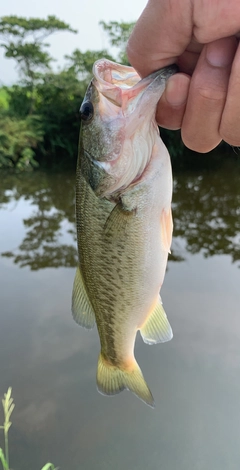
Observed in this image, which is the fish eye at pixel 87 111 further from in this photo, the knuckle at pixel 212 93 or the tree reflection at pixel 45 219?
the tree reflection at pixel 45 219

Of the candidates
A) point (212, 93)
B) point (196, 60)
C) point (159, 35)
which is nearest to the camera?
point (159, 35)

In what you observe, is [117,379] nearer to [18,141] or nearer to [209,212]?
[209,212]

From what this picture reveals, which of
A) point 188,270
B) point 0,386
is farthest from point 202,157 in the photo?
point 0,386

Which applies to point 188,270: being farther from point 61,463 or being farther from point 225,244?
point 61,463

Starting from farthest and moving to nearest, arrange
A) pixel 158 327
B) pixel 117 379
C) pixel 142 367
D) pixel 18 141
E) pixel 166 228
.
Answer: pixel 18 141 → pixel 142 367 → pixel 117 379 → pixel 158 327 → pixel 166 228

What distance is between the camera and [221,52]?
1296 millimetres

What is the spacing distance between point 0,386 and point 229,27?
4465 millimetres

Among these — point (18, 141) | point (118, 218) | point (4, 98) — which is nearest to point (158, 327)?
point (118, 218)

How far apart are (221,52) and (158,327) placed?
1.19 meters

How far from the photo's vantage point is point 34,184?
14.7 metres

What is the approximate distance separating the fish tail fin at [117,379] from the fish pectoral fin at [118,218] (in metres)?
0.80

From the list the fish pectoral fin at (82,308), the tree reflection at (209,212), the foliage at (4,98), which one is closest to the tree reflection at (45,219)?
the tree reflection at (209,212)

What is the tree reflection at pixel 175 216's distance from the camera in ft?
26.0

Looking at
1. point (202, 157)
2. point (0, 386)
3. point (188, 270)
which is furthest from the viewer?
point (202, 157)
